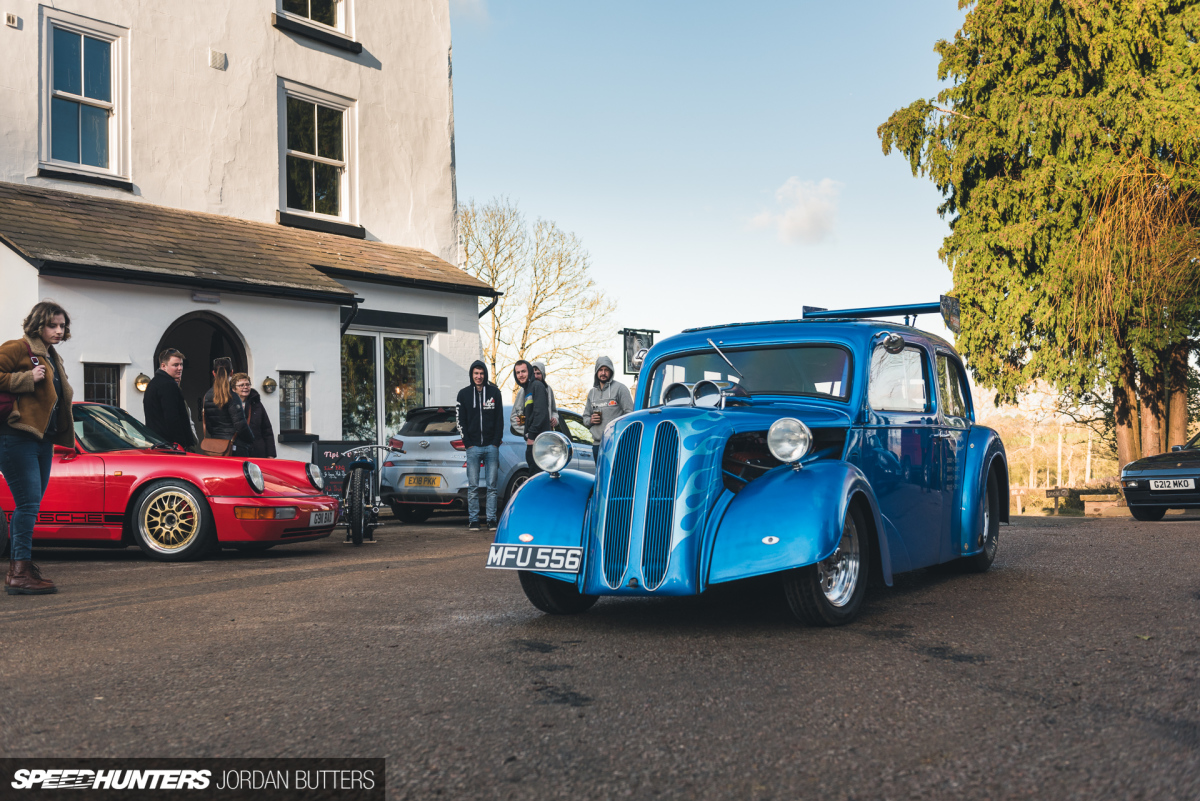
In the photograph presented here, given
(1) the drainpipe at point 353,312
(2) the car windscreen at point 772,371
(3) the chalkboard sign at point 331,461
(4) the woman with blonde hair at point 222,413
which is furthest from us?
(1) the drainpipe at point 353,312

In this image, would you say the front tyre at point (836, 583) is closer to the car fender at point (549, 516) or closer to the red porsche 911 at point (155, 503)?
the car fender at point (549, 516)

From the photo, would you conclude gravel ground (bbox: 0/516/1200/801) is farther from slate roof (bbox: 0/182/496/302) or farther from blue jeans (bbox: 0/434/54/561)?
slate roof (bbox: 0/182/496/302)

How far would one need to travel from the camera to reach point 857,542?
545cm

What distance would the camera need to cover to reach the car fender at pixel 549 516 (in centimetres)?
531

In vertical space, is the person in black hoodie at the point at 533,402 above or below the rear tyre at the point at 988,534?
above

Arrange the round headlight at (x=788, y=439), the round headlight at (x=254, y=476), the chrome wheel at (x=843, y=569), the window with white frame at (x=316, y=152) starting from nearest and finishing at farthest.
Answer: the round headlight at (x=788, y=439) → the chrome wheel at (x=843, y=569) → the round headlight at (x=254, y=476) → the window with white frame at (x=316, y=152)

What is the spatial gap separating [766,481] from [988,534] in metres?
3.23

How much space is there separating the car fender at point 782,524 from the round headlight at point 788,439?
0.10 m

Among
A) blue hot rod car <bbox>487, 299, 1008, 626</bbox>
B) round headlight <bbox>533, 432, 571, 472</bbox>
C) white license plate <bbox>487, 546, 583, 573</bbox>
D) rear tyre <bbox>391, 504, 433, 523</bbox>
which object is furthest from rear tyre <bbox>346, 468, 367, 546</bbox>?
white license plate <bbox>487, 546, 583, 573</bbox>

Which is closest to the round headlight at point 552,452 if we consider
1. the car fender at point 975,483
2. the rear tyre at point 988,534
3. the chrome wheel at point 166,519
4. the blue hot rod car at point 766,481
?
the blue hot rod car at point 766,481

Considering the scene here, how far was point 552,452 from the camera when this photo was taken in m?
5.90

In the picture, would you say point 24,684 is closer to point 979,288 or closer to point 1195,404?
point 979,288

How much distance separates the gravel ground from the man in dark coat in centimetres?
352

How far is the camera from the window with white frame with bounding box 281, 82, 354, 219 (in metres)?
16.8
